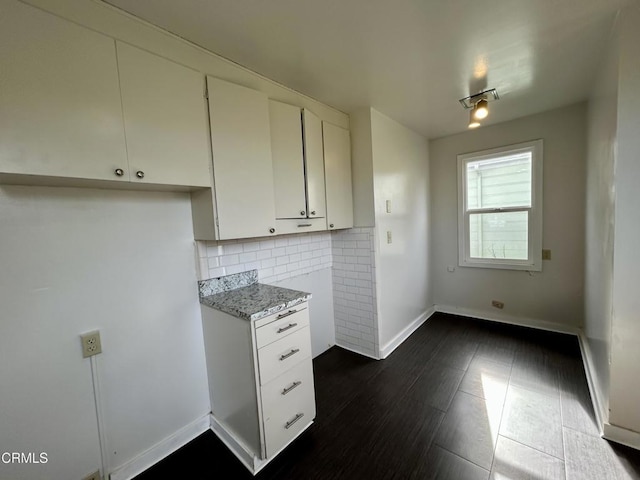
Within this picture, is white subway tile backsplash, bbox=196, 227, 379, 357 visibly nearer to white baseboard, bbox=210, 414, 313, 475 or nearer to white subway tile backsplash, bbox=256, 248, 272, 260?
white subway tile backsplash, bbox=256, 248, 272, 260

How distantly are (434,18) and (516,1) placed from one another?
0.38 metres

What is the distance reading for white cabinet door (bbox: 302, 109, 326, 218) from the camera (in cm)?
209

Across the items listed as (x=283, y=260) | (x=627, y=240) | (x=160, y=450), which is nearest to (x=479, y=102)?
(x=627, y=240)

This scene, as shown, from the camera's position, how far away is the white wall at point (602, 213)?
1543mm

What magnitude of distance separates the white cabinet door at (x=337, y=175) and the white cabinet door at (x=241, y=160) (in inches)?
26.3

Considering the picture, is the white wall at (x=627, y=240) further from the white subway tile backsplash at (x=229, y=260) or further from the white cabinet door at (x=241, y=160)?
the white subway tile backsplash at (x=229, y=260)

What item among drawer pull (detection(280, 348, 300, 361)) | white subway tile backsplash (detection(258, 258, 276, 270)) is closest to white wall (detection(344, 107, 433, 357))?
white subway tile backsplash (detection(258, 258, 276, 270))

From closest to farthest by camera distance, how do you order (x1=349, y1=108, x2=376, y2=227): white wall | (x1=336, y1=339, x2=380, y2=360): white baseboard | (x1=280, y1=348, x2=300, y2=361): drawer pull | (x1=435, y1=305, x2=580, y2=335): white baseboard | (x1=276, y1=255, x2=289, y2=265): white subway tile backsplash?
(x1=280, y1=348, x2=300, y2=361): drawer pull → (x1=276, y1=255, x2=289, y2=265): white subway tile backsplash → (x1=349, y1=108, x2=376, y2=227): white wall → (x1=336, y1=339, x2=380, y2=360): white baseboard → (x1=435, y1=305, x2=580, y2=335): white baseboard

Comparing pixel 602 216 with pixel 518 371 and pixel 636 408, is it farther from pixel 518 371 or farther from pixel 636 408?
pixel 518 371

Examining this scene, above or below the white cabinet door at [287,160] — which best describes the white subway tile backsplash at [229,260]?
below

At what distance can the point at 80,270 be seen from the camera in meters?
1.32

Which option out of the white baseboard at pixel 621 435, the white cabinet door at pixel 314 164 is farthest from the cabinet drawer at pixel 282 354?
the white baseboard at pixel 621 435

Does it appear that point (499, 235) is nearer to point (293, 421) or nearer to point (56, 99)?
point (293, 421)

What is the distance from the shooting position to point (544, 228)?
288cm
